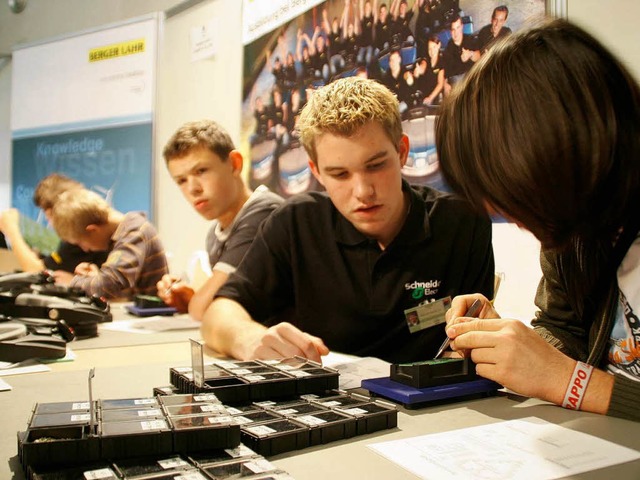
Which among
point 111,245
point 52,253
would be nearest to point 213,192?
point 111,245

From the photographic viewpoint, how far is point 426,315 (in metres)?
1.53

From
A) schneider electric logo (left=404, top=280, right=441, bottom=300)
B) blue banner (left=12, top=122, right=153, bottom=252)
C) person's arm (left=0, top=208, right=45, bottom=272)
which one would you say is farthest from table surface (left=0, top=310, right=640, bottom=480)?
blue banner (left=12, top=122, right=153, bottom=252)

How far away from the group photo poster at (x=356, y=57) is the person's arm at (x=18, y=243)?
125cm

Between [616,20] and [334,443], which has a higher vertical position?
[616,20]

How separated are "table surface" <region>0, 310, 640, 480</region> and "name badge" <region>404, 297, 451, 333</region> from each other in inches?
20.8

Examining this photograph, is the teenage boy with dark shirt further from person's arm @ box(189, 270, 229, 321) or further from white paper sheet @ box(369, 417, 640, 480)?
white paper sheet @ box(369, 417, 640, 480)

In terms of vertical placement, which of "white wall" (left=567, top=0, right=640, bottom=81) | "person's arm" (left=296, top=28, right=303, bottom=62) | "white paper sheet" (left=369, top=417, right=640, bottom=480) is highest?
"person's arm" (left=296, top=28, right=303, bottom=62)

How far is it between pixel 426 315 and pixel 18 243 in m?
2.77

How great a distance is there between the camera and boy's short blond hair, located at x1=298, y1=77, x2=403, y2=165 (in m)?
1.56

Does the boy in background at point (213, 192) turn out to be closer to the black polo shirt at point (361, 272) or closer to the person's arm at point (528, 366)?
the black polo shirt at point (361, 272)

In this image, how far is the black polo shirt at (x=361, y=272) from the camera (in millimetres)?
1636

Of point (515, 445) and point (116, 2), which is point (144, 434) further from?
point (116, 2)

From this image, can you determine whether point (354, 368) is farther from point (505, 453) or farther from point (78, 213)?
point (78, 213)

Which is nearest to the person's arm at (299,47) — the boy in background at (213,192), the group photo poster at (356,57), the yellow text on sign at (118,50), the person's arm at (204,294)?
the group photo poster at (356,57)
